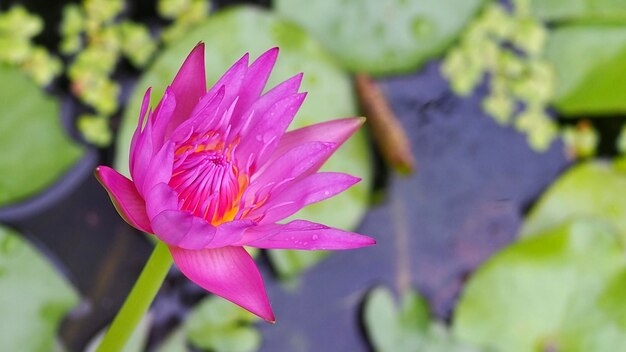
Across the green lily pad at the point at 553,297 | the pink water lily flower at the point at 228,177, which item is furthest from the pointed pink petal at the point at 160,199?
the green lily pad at the point at 553,297

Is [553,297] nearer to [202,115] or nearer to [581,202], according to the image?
[581,202]

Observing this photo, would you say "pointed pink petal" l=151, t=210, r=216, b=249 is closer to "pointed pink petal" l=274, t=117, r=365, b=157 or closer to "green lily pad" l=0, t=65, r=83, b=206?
"pointed pink petal" l=274, t=117, r=365, b=157

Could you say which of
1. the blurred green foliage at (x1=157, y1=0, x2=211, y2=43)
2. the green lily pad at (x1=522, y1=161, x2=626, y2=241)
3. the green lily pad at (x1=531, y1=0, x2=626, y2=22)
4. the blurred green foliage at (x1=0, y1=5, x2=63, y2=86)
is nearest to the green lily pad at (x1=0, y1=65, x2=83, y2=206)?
the blurred green foliage at (x1=0, y1=5, x2=63, y2=86)

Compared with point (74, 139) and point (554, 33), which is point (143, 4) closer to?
point (74, 139)

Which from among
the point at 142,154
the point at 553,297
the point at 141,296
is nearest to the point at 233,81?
the point at 142,154

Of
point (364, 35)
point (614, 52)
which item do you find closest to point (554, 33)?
point (614, 52)
